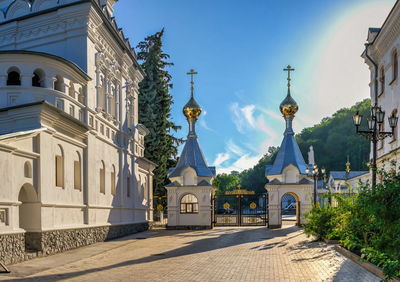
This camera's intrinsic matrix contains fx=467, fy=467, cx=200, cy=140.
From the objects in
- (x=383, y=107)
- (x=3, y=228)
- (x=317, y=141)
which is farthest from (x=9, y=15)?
(x=317, y=141)

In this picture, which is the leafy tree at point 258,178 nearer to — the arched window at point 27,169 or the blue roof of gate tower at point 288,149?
Result: the blue roof of gate tower at point 288,149

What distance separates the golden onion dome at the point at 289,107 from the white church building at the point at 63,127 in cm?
1196

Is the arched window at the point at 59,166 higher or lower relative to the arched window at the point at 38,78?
lower

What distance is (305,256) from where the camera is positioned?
47.4 feet

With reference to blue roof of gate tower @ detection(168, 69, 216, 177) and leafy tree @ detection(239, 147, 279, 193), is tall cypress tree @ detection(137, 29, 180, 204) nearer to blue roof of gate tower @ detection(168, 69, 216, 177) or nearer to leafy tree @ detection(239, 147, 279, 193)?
blue roof of gate tower @ detection(168, 69, 216, 177)

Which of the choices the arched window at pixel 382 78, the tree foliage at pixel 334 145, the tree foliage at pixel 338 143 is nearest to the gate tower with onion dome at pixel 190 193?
the arched window at pixel 382 78

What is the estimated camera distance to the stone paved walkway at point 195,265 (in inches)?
418

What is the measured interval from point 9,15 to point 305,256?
1706 cm

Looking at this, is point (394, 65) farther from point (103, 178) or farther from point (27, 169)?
point (27, 169)

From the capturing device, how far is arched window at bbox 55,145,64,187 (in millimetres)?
16250

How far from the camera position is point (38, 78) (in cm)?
1766

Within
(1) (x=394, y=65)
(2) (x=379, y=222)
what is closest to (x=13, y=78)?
(2) (x=379, y=222)

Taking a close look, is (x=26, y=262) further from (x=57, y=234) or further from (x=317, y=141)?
(x=317, y=141)

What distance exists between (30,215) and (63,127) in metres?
3.53
